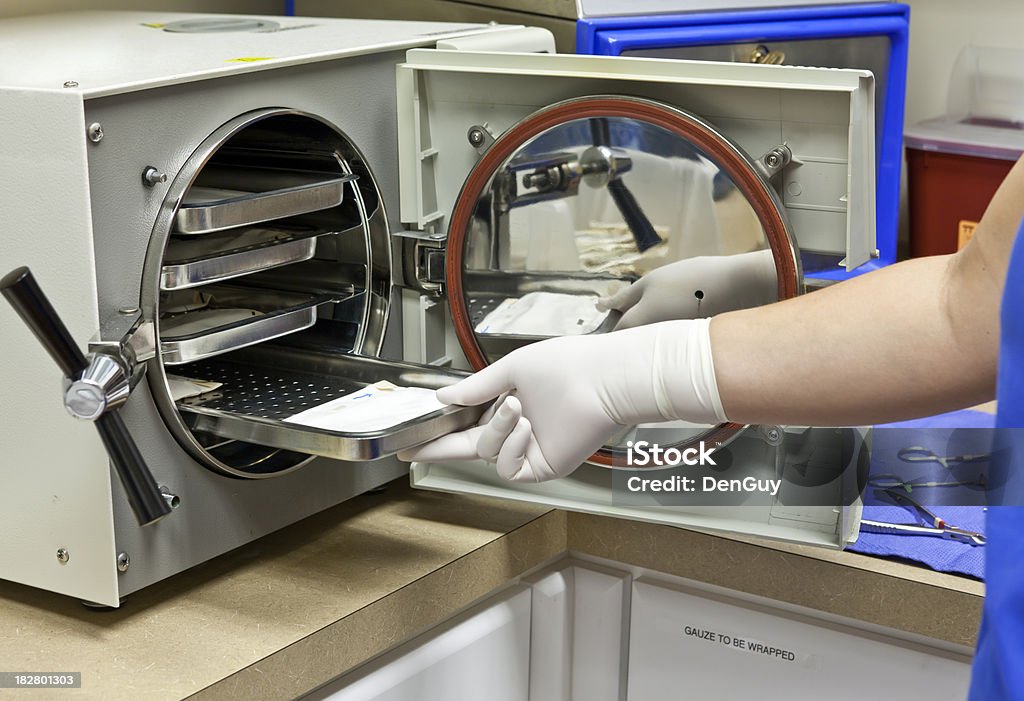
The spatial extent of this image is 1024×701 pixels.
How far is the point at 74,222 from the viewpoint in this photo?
1026 millimetres

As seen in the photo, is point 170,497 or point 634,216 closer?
point 170,497

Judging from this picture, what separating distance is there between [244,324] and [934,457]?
90 centimetres

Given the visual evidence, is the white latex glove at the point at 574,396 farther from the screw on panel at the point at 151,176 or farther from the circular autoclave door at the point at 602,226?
the screw on panel at the point at 151,176

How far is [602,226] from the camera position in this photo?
1.29 metres

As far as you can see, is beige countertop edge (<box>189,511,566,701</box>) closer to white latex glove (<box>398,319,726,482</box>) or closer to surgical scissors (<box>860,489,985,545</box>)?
white latex glove (<box>398,319,726,482</box>)

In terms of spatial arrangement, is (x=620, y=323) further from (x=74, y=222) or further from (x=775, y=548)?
(x=74, y=222)

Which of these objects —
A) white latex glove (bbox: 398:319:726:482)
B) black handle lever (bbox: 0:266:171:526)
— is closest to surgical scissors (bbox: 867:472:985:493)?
white latex glove (bbox: 398:319:726:482)

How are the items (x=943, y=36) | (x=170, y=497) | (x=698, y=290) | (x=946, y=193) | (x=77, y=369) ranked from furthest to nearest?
(x=943, y=36), (x=946, y=193), (x=698, y=290), (x=170, y=497), (x=77, y=369)

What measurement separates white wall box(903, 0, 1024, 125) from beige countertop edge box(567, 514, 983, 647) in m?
1.31

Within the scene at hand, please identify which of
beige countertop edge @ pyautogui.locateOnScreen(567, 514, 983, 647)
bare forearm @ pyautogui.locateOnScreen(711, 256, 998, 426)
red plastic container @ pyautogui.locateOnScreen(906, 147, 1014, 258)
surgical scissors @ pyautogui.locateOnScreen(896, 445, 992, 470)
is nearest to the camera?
bare forearm @ pyautogui.locateOnScreen(711, 256, 998, 426)

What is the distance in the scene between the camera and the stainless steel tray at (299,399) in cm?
108

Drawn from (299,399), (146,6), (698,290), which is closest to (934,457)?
(698,290)

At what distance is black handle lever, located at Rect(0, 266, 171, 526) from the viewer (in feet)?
3.10

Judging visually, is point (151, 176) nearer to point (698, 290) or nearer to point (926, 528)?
point (698, 290)
